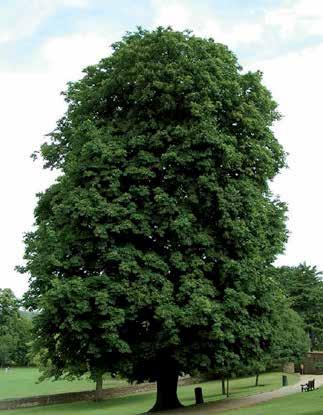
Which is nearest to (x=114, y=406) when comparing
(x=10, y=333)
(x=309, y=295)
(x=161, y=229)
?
(x=161, y=229)

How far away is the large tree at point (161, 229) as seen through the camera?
64.7ft

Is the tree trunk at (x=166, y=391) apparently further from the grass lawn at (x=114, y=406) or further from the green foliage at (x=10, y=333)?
the green foliage at (x=10, y=333)

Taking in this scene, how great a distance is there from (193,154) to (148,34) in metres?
6.37

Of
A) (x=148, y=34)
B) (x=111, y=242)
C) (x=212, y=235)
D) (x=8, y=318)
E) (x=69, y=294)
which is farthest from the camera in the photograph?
(x=8, y=318)

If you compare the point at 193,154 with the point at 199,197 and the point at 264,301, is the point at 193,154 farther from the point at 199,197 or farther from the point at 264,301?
the point at 264,301

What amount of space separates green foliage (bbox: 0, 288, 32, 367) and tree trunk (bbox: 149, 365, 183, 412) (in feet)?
284

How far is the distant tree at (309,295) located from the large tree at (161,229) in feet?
144

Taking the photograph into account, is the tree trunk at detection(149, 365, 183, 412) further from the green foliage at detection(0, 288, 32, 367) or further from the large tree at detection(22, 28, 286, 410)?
the green foliage at detection(0, 288, 32, 367)

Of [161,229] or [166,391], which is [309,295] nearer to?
[166,391]

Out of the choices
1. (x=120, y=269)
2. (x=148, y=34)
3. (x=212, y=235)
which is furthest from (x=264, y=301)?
(x=148, y=34)

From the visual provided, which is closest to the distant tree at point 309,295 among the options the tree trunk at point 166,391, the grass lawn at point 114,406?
the grass lawn at point 114,406

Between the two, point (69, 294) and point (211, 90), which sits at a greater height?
point (211, 90)

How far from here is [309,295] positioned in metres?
65.3

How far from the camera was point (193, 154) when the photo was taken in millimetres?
21406
